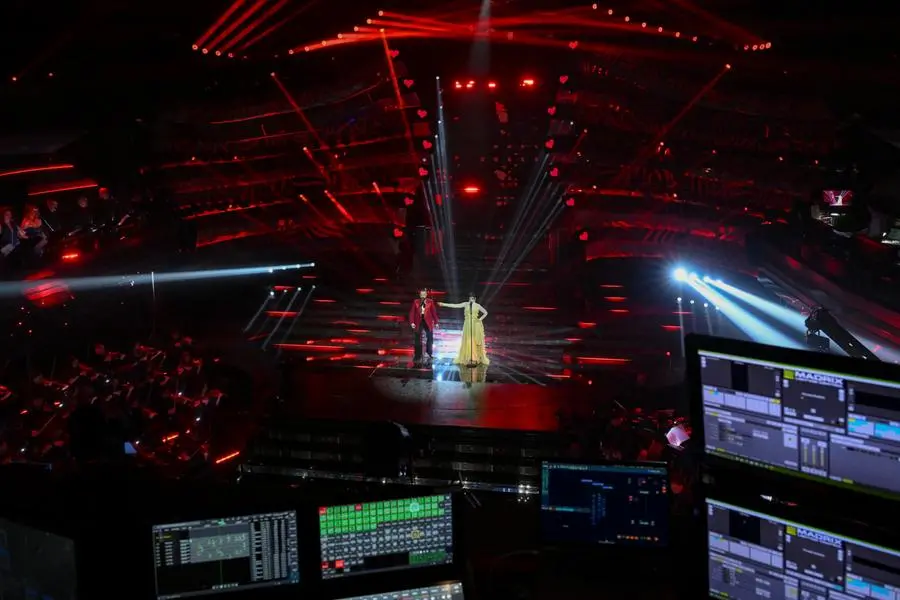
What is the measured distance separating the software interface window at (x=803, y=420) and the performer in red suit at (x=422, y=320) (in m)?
9.59

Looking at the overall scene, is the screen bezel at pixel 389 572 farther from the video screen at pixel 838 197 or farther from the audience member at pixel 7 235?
the video screen at pixel 838 197

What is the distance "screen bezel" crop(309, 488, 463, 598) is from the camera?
325 centimetres

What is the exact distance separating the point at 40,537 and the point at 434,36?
60.1 ft

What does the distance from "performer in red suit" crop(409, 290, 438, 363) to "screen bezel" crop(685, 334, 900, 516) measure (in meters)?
9.47

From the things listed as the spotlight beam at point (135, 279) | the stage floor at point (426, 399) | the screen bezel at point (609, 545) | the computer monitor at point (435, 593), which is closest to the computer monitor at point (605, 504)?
the screen bezel at point (609, 545)

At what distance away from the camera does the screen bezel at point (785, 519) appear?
262cm

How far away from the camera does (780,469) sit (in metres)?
2.84

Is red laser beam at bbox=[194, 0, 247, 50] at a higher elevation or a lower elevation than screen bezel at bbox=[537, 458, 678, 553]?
higher

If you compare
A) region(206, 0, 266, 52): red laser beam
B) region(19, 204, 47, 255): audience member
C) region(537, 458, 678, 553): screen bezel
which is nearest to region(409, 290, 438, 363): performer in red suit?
region(19, 204, 47, 255): audience member

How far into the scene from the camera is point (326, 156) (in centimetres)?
2005

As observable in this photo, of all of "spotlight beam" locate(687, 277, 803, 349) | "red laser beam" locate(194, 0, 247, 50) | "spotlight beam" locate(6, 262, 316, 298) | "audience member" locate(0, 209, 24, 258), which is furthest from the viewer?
"red laser beam" locate(194, 0, 247, 50)

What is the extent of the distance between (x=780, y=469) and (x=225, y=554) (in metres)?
2.00

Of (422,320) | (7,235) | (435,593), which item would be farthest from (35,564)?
(422,320)

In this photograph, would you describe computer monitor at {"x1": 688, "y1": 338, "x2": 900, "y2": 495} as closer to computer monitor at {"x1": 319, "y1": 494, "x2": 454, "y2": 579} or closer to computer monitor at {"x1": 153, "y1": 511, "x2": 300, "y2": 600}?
computer monitor at {"x1": 319, "y1": 494, "x2": 454, "y2": 579}
